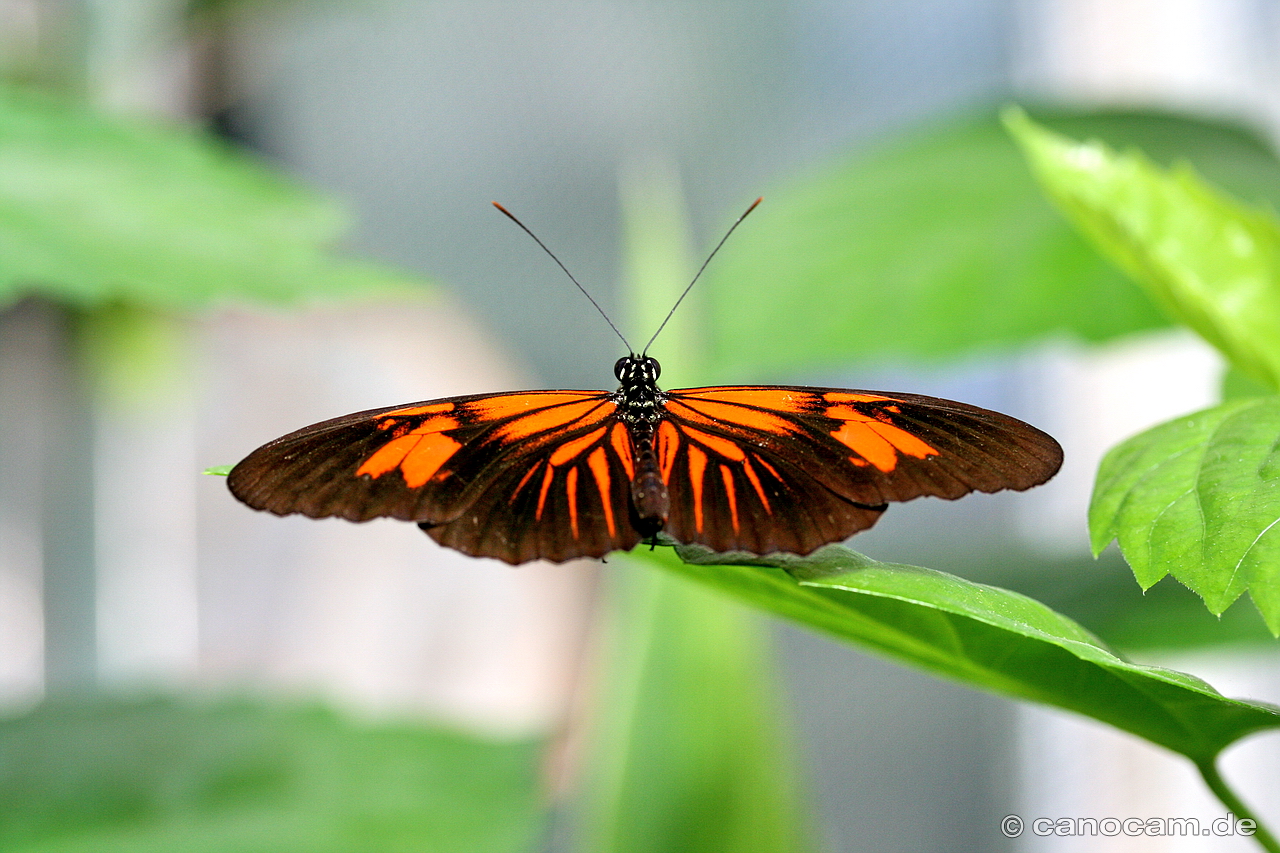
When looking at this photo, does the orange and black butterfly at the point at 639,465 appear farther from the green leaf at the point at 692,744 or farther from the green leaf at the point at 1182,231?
the green leaf at the point at 692,744

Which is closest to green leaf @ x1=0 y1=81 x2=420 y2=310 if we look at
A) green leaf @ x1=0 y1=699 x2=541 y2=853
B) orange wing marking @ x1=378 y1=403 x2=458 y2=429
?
orange wing marking @ x1=378 y1=403 x2=458 y2=429

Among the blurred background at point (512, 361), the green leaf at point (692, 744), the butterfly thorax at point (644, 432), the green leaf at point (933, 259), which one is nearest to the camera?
the butterfly thorax at point (644, 432)

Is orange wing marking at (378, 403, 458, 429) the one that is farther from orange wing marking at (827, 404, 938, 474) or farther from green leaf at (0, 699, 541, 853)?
green leaf at (0, 699, 541, 853)

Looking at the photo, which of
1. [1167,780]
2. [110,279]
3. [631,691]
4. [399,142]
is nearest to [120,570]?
[399,142]

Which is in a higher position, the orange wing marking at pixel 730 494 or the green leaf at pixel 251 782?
the orange wing marking at pixel 730 494

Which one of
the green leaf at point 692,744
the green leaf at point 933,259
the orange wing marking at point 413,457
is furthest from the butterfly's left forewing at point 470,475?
the green leaf at point 692,744

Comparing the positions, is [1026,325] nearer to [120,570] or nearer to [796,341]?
[796,341]

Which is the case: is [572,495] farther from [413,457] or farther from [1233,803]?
[1233,803]
